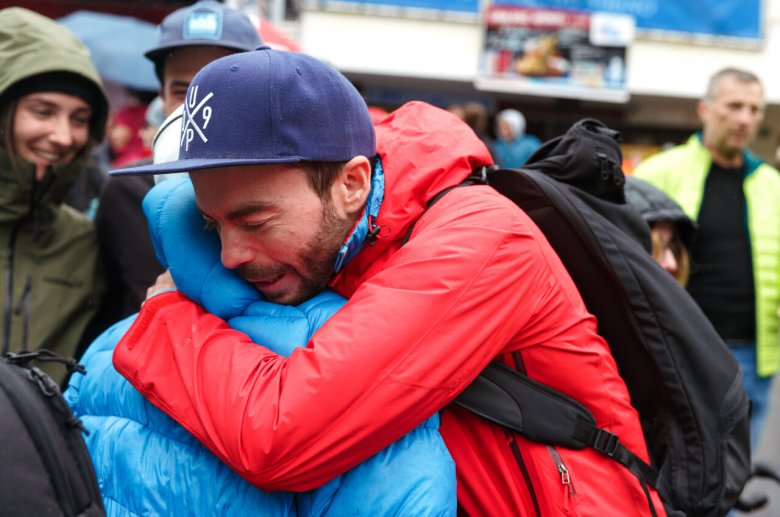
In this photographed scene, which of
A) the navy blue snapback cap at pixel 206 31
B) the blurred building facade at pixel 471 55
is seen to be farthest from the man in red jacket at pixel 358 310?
the blurred building facade at pixel 471 55

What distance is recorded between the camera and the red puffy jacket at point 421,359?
1.34 m

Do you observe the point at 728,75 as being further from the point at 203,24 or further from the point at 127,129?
the point at 127,129

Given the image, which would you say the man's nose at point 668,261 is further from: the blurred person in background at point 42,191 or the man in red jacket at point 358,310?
the blurred person in background at point 42,191

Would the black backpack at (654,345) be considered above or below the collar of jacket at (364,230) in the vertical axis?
below

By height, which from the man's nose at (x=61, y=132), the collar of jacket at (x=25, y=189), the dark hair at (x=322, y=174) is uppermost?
the dark hair at (x=322, y=174)

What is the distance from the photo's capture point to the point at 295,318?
152cm

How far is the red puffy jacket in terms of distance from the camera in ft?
4.39

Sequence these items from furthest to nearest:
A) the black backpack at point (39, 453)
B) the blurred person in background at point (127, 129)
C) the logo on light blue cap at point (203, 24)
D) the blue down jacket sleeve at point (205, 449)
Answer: the blurred person in background at point (127, 129) < the logo on light blue cap at point (203, 24) < the blue down jacket sleeve at point (205, 449) < the black backpack at point (39, 453)

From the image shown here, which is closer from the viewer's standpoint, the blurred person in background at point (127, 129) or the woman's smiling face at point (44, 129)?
the woman's smiling face at point (44, 129)

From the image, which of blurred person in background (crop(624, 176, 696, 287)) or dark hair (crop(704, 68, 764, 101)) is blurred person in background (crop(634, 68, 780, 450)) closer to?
dark hair (crop(704, 68, 764, 101))

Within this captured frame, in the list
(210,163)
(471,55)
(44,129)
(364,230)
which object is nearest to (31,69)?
(44,129)

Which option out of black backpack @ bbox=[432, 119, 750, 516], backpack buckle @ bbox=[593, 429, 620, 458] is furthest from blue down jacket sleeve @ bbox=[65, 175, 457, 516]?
black backpack @ bbox=[432, 119, 750, 516]

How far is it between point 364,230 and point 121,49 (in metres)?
4.72

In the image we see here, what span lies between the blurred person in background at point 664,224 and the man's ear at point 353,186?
3.98ft
